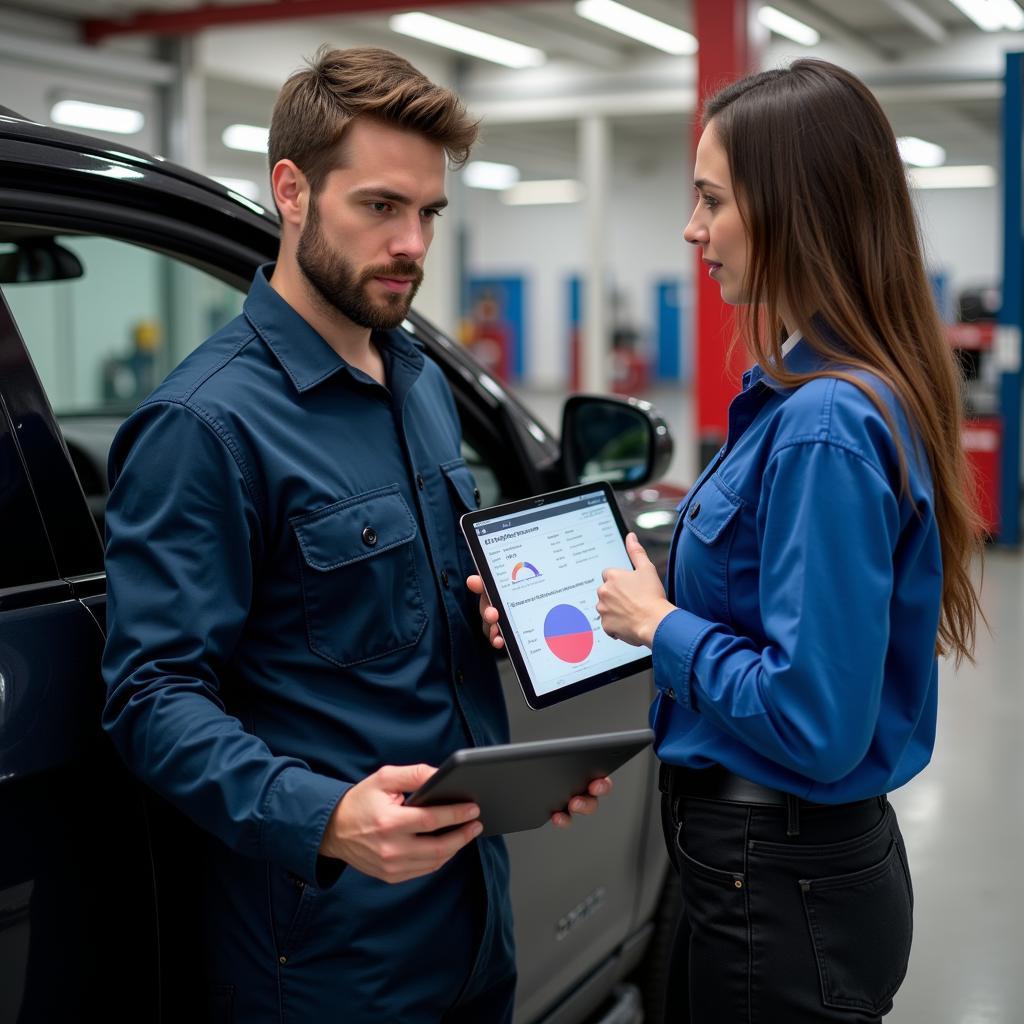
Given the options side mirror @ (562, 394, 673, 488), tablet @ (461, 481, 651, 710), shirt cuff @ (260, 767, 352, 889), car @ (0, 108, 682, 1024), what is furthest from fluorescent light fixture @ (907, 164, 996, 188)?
shirt cuff @ (260, 767, 352, 889)

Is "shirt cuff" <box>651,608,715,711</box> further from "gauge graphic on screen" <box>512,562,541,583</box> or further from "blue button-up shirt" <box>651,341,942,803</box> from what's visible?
"gauge graphic on screen" <box>512,562,541,583</box>

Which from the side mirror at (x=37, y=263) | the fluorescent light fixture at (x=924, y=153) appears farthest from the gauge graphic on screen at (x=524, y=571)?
the fluorescent light fixture at (x=924, y=153)

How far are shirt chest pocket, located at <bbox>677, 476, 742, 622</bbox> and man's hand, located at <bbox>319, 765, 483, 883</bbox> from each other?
0.35 meters

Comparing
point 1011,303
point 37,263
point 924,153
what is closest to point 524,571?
point 37,263

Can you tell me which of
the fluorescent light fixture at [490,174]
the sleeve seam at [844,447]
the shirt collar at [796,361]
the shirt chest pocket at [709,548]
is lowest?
the shirt chest pocket at [709,548]

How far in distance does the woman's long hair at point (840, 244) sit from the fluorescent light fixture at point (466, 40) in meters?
8.42

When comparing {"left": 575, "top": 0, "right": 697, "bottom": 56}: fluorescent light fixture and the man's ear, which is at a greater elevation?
{"left": 575, "top": 0, "right": 697, "bottom": 56}: fluorescent light fixture

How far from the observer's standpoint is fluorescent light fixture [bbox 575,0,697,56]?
9414mm

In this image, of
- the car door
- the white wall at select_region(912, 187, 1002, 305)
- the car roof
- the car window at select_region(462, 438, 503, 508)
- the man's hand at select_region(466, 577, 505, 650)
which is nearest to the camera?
the car door

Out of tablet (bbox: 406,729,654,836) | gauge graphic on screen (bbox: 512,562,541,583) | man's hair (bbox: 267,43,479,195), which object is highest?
man's hair (bbox: 267,43,479,195)

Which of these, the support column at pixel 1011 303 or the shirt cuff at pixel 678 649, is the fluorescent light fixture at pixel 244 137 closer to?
the support column at pixel 1011 303

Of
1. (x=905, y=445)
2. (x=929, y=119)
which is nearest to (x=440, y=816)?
(x=905, y=445)

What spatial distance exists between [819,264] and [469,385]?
2.87 feet

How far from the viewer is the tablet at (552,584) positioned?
1.60 meters
